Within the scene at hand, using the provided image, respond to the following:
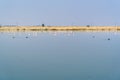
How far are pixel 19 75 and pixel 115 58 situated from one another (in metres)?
5.01

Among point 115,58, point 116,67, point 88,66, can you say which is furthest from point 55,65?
point 115,58

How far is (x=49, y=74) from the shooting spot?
10.6m

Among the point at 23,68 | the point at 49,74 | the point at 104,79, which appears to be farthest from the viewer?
the point at 23,68

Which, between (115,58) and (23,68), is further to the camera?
(115,58)

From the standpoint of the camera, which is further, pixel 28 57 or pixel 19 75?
pixel 28 57

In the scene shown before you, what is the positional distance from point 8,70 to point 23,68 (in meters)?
0.58

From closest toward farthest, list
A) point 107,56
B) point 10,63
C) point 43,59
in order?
point 10,63 → point 43,59 → point 107,56

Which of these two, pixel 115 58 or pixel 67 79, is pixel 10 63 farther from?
pixel 115 58

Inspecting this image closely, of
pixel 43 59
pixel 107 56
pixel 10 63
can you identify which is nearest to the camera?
pixel 10 63

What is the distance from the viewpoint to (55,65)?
12164mm

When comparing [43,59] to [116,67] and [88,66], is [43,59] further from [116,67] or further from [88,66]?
[116,67]

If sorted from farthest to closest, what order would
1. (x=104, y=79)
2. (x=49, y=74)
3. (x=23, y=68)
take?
1. (x=23, y=68)
2. (x=49, y=74)
3. (x=104, y=79)

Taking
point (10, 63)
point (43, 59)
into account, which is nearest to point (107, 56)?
point (43, 59)

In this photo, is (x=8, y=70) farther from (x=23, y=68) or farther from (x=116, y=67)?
(x=116, y=67)
